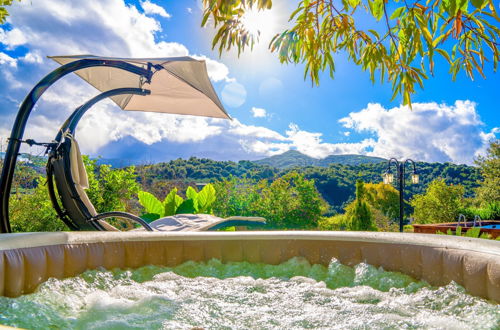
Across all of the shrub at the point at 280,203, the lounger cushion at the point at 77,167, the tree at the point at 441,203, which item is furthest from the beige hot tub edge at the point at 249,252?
the tree at the point at 441,203

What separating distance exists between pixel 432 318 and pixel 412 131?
27.2 metres

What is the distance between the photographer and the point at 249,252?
3086 mm

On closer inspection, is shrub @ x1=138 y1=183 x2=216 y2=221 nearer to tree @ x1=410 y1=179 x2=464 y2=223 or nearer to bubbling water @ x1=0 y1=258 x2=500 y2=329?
bubbling water @ x1=0 y1=258 x2=500 y2=329

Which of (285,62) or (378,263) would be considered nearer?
(378,263)

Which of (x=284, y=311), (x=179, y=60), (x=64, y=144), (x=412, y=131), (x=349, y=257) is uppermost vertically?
(x=412, y=131)

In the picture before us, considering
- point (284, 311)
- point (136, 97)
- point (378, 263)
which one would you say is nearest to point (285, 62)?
point (378, 263)

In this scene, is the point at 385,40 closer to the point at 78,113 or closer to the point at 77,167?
the point at 77,167

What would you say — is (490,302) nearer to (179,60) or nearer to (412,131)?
(179,60)

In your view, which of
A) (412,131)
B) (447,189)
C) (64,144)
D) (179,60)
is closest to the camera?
(64,144)

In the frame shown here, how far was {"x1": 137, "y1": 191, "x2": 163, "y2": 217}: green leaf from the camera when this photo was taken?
7305mm

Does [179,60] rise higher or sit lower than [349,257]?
higher

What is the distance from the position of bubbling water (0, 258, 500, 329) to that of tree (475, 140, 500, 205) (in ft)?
73.5

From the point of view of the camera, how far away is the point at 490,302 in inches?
83.1

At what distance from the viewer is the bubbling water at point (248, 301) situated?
197cm
